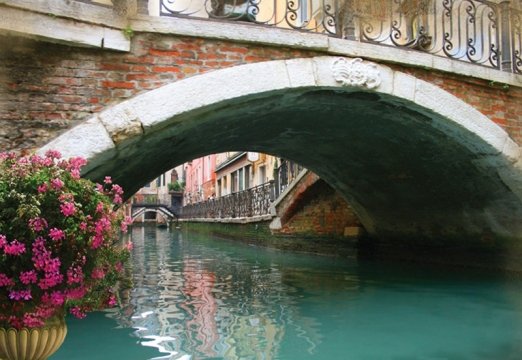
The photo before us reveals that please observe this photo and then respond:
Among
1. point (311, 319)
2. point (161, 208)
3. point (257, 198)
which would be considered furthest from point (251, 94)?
point (161, 208)

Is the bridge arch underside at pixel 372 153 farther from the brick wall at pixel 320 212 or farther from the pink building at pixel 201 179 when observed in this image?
the pink building at pixel 201 179

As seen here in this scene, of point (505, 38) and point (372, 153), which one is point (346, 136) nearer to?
point (372, 153)

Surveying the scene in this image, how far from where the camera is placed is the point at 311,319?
4379 mm

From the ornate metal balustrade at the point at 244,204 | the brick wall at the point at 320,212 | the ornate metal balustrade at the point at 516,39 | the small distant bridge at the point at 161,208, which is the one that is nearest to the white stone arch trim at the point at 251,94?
the ornate metal balustrade at the point at 516,39

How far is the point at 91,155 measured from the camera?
3.68 meters

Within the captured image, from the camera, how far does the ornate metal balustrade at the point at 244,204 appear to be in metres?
13.5

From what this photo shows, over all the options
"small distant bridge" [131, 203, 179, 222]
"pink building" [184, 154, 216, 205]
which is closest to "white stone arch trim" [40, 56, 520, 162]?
"pink building" [184, 154, 216, 205]

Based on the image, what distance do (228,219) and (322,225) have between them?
6.77m

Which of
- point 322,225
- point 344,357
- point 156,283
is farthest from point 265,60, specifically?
point 322,225

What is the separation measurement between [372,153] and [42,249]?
5564 mm

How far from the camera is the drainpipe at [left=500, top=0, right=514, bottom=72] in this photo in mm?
5781

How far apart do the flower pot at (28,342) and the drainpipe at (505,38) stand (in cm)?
526

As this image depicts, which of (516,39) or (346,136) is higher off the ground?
(516,39)

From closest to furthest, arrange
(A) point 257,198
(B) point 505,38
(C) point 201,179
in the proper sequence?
(B) point 505,38, (A) point 257,198, (C) point 201,179
